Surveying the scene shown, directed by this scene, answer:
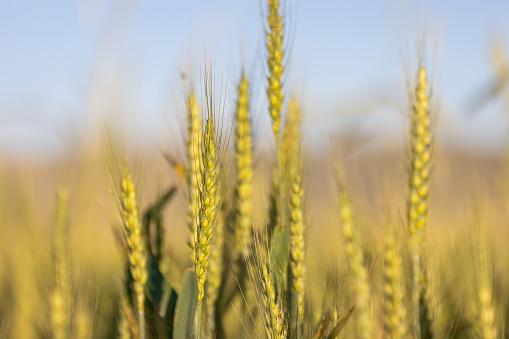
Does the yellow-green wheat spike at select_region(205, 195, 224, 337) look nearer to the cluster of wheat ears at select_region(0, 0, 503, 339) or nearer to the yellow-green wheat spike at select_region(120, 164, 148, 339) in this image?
the cluster of wheat ears at select_region(0, 0, 503, 339)

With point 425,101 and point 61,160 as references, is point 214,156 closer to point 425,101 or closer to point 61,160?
point 425,101

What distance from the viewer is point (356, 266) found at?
2.85 ft

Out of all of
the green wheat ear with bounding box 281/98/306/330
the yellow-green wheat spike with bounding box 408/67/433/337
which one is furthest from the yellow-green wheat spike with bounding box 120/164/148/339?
the yellow-green wheat spike with bounding box 408/67/433/337

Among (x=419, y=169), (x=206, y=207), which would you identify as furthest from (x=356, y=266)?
(x=206, y=207)

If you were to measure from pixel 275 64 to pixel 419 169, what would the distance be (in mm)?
339

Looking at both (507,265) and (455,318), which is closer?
(455,318)

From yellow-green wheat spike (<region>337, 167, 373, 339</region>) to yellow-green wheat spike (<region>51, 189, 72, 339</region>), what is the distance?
0.62 m

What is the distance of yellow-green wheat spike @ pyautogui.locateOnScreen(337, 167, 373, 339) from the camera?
827mm

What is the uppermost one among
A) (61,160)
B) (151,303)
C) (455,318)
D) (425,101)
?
(425,101)

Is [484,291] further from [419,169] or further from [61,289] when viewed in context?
[61,289]

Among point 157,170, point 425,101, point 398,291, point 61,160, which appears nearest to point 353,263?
point 398,291

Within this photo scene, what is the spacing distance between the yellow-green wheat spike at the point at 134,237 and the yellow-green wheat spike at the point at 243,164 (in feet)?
0.74

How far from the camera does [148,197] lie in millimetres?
1059

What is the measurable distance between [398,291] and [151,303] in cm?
49
